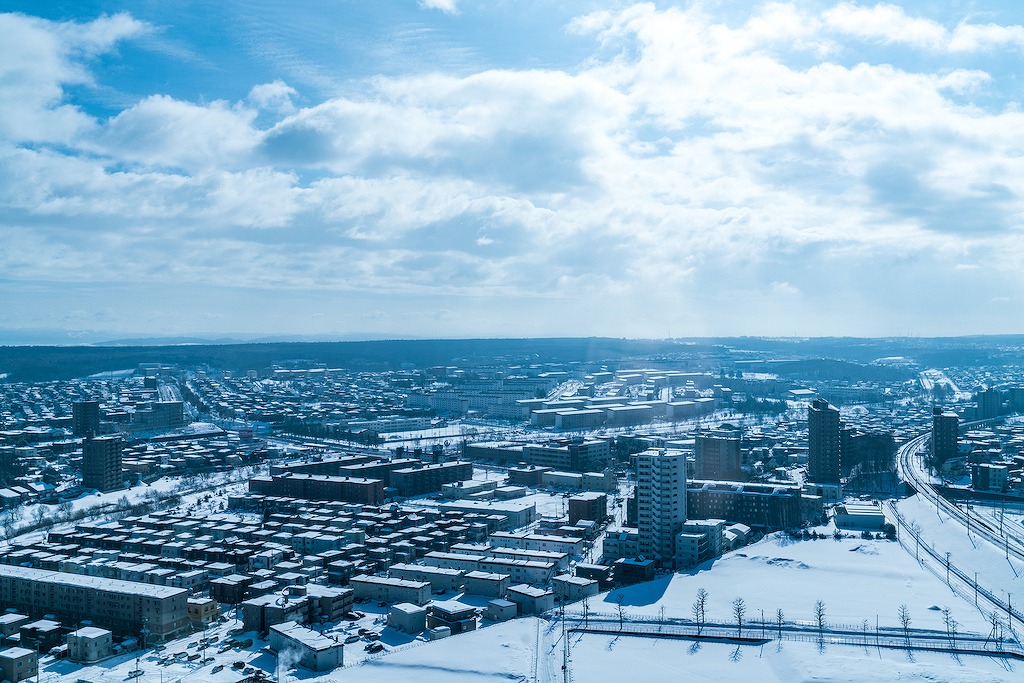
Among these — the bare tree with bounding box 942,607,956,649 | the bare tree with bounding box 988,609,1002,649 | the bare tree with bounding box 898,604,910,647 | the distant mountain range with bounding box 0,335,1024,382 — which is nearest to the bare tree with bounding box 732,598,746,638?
the bare tree with bounding box 898,604,910,647

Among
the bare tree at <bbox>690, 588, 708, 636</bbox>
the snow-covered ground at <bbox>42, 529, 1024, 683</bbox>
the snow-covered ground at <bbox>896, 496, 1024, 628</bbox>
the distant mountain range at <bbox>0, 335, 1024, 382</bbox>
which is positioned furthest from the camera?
the distant mountain range at <bbox>0, 335, 1024, 382</bbox>

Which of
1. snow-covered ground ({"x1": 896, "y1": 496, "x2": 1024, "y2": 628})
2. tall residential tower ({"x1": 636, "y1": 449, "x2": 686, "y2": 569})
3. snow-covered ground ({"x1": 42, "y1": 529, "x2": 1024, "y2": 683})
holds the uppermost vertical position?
tall residential tower ({"x1": 636, "y1": 449, "x2": 686, "y2": 569})

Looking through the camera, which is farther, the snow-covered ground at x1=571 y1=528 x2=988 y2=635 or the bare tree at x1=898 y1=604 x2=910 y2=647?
the snow-covered ground at x1=571 y1=528 x2=988 y2=635

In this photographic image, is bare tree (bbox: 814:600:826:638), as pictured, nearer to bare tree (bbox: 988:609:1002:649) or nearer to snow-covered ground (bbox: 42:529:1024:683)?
snow-covered ground (bbox: 42:529:1024:683)

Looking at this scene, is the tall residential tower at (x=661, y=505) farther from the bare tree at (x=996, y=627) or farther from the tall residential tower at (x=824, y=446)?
the tall residential tower at (x=824, y=446)

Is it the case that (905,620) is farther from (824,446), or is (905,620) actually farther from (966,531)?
(824,446)

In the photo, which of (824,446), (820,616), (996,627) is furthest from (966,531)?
(820,616)

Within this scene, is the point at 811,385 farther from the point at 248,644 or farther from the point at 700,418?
the point at 248,644
